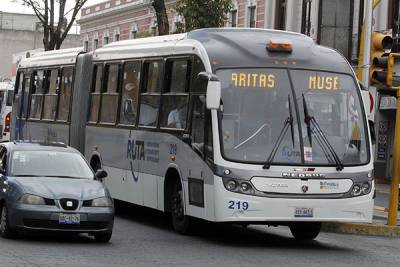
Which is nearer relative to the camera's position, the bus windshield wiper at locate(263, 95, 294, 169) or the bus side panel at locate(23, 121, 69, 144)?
the bus windshield wiper at locate(263, 95, 294, 169)

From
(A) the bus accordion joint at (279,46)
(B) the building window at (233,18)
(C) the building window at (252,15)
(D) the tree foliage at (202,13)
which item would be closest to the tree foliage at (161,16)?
(D) the tree foliage at (202,13)

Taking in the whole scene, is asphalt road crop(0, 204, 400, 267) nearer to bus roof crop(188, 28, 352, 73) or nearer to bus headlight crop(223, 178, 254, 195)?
bus headlight crop(223, 178, 254, 195)

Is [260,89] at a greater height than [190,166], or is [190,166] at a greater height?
[260,89]

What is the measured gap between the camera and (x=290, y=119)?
48.5ft

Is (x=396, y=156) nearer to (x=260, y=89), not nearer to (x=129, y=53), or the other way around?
(x=260, y=89)

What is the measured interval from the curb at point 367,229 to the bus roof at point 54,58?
298 inches

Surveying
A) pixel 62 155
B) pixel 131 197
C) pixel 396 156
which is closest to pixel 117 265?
pixel 62 155

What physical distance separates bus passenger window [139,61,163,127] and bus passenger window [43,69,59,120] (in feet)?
19.3

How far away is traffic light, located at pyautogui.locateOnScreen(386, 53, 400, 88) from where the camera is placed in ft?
57.1

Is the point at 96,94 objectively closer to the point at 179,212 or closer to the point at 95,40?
the point at 179,212

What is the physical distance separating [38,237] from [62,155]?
142cm

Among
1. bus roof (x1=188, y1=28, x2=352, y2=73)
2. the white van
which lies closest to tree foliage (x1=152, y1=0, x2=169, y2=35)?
bus roof (x1=188, y1=28, x2=352, y2=73)

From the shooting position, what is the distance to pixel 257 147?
47.8 ft

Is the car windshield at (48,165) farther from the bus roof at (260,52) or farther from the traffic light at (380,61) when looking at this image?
the traffic light at (380,61)
